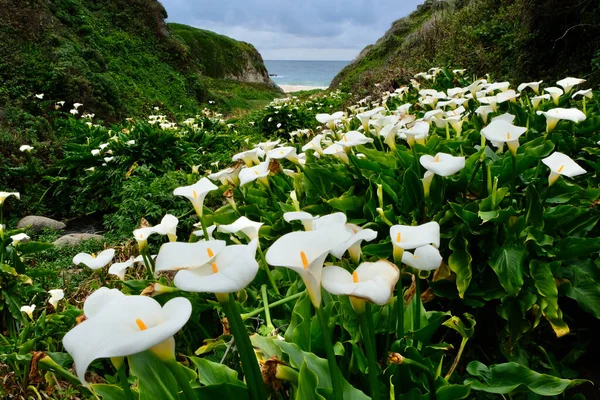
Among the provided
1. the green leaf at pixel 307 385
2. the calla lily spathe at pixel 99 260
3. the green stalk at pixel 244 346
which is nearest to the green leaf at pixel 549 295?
the green leaf at pixel 307 385

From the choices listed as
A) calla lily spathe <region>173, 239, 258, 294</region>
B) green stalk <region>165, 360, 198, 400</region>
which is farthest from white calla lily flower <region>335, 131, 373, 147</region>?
green stalk <region>165, 360, 198, 400</region>

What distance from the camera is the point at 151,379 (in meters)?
1.11

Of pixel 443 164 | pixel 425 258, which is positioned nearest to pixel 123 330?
pixel 425 258

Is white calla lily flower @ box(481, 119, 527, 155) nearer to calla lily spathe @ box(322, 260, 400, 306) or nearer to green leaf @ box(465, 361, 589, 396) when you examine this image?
green leaf @ box(465, 361, 589, 396)

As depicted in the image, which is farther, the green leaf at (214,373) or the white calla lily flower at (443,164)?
the white calla lily flower at (443,164)

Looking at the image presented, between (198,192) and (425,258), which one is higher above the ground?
(198,192)

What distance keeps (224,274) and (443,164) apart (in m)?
1.10

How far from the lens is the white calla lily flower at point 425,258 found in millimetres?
1191

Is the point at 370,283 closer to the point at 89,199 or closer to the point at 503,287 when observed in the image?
the point at 503,287

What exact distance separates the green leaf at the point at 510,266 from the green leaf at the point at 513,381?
1.42 feet

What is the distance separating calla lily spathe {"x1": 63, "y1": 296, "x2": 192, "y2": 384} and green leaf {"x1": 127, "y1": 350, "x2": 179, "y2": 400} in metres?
0.40

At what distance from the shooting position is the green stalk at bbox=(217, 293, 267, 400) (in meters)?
0.90

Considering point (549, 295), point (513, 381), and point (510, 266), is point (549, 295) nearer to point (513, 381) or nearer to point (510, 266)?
point (510, 266)

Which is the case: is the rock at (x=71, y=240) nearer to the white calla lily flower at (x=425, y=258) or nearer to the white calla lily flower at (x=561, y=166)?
the white calla lily flower at (x=425, y=258)
